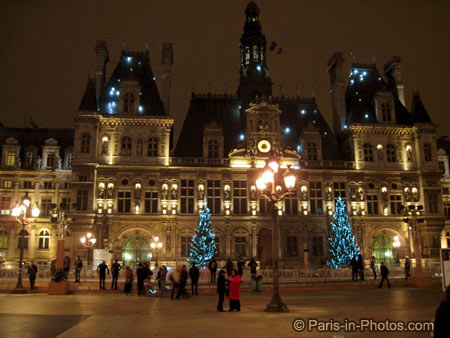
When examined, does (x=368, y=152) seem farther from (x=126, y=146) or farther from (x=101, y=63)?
(x=101, y=63)

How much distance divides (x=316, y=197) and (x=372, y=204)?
547 cm

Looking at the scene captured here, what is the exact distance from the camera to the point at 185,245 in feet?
128

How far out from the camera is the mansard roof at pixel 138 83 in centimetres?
4231

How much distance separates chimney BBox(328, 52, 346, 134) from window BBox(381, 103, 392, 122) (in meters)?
4.21

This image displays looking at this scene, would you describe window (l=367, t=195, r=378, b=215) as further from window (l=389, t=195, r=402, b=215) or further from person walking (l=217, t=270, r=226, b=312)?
person walking (l=217, t=270, r=226, b=312)

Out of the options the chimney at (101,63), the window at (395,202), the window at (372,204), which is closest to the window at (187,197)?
the chimney at (101,63)

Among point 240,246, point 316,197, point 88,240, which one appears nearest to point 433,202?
point 316,197

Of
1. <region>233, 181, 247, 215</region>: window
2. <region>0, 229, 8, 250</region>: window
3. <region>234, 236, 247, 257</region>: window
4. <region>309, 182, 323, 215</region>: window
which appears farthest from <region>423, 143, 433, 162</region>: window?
<region>0, 229, 8, 250</region>: window

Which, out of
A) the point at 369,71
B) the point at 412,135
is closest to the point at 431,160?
the point at 412,135

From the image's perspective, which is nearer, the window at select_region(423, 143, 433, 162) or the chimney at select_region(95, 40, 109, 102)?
the window at select_region(423, 143, 433, 162)

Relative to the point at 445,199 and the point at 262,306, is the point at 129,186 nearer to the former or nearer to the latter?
the point at 262,306

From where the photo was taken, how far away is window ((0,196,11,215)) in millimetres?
44219

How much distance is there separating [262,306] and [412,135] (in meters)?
33.5

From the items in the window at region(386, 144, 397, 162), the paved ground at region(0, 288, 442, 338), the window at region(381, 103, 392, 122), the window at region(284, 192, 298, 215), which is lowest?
the paved ground at region(0, 288, 442, 338)
